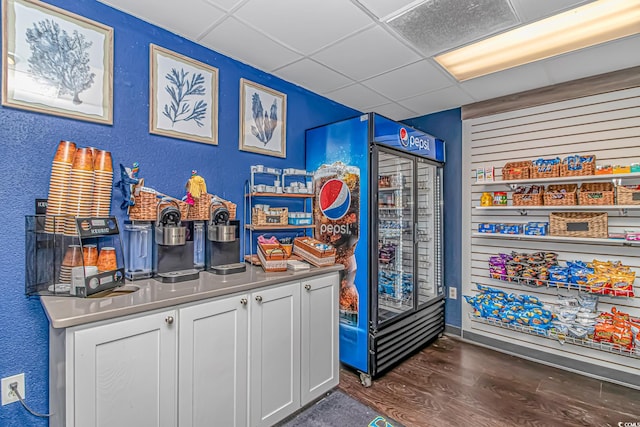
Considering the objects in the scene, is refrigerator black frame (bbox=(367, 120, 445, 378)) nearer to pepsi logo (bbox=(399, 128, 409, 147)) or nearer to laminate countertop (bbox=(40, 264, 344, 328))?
pepsi logo (bbox=(399, 128, 409, 147))

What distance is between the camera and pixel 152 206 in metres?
1.99

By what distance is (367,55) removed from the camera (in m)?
2.58

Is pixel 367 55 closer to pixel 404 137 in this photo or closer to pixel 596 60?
pixel 404 137

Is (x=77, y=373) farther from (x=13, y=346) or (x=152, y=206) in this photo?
(x=152, y=206)

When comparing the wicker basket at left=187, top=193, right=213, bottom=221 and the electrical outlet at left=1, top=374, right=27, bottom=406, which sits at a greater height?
the wicker basket at left=187, top=193, right=213, bottom=221

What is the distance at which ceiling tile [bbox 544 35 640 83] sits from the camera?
2.40 metres

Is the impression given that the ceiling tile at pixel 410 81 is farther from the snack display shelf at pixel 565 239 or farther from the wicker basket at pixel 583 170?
the snack display shelf at pixel 565 239

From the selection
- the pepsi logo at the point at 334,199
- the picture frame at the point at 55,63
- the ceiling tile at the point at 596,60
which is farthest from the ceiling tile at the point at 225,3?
the ceiling tile at the point at 596,60

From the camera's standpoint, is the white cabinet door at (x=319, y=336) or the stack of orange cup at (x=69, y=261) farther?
the white cabinet door at (x=319, y=336)

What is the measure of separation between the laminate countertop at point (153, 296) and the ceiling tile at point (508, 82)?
2.54 meters

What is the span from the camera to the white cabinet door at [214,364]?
164 cm

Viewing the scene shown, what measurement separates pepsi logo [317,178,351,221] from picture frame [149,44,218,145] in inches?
43.1

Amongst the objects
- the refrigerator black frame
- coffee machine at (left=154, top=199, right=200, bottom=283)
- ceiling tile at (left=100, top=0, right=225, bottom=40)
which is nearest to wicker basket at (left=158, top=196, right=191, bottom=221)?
coffee machine at (left=154, top=199, right=200, bottom=283)

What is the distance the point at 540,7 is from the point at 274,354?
2.83 metres
